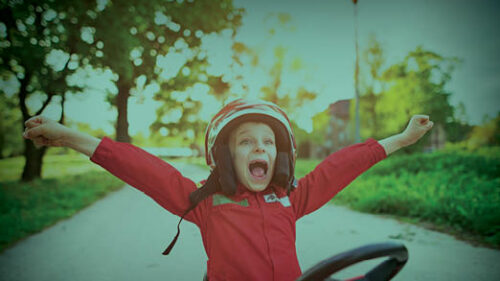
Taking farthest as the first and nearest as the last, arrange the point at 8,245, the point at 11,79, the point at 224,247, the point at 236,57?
1. the point at 236,57
2. the point at 11,79
3. the point at 8,245
4. the point at 224,247

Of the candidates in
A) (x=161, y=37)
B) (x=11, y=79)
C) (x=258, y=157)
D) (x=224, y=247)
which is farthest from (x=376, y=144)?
(x=11, y=79)

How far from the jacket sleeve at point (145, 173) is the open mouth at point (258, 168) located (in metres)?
0.36

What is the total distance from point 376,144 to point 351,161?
189 millimetres

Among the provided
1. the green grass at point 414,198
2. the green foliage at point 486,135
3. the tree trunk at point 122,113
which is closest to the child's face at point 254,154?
the green grass at point 414,198

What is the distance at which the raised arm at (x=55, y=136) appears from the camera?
147 cm

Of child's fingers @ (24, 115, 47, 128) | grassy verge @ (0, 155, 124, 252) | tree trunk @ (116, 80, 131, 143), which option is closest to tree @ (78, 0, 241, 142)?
tree trunk @ (116, 80, 131, 143)

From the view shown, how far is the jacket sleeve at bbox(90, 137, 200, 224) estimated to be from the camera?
5.13 feet

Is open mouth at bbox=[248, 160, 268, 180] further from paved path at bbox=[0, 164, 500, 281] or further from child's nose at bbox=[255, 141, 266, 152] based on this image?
paved path at bbox=[0, 164, 500, 281]

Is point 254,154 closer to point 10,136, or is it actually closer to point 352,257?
point 352,257

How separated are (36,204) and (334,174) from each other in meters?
7.61

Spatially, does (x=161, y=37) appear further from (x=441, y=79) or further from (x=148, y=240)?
(x=441, y=79)

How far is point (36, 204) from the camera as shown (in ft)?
23.3

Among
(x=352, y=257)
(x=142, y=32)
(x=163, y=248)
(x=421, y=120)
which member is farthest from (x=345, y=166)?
(x=142, y=32)

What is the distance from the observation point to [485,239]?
403 cm
